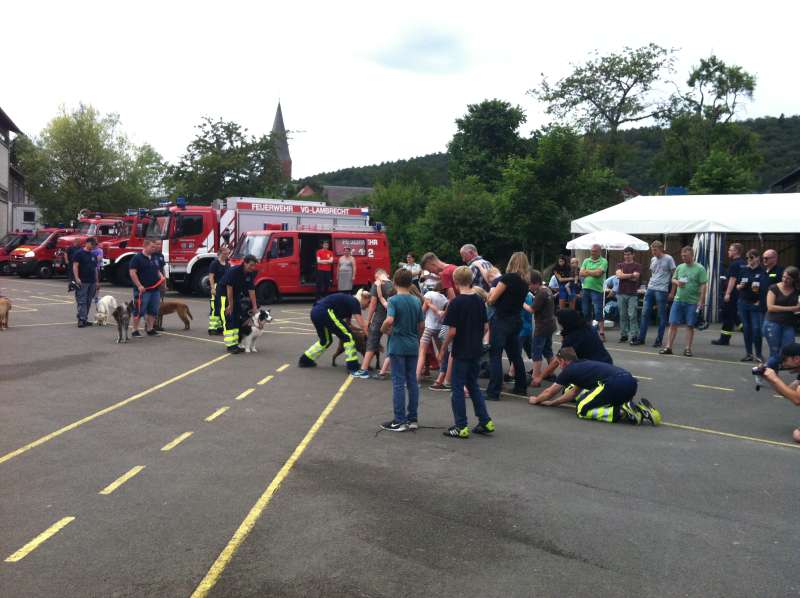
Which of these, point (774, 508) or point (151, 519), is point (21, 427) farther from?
point (774, 508)

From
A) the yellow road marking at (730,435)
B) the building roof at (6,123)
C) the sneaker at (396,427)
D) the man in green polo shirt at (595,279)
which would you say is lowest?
the yellow road marking at (730,435)

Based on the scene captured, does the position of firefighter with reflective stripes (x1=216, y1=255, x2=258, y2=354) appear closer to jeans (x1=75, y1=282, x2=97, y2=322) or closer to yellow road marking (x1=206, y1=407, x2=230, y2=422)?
yellow road marking (x1=206, y1=407, x2=230, y2=422)

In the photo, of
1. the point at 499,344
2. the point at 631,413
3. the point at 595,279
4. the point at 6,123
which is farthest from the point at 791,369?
the point at 6,123

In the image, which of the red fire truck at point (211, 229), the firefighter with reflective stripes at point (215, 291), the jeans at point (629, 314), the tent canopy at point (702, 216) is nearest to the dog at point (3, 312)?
the firefighter with reflective stripes at point (215, 291)

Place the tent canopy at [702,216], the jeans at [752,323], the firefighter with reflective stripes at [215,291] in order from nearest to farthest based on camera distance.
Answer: the jeans at [752,323]
the firefighter with reflective stripes at [215,291]
the tent canopy at [702,216]

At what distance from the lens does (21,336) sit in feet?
46.5

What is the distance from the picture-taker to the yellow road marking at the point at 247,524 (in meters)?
3.97

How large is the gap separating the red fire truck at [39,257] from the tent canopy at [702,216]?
2469 centimetres

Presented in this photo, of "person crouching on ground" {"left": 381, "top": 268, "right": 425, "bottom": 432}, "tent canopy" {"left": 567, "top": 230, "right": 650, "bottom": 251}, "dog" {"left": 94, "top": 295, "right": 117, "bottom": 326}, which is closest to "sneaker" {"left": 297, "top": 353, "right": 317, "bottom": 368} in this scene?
"person crouching on ground" {"left": 381, "top": 268, "right": 425, "bottom": 432}

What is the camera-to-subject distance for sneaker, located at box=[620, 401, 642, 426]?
808cm

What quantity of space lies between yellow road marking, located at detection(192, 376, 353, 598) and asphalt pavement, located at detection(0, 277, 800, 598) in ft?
0.06

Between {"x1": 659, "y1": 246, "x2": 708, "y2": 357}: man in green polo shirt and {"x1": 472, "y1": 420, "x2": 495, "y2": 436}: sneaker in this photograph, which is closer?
{"x1": 472, "y1": 420, "x2": 495, "y2": 436}: sneaker

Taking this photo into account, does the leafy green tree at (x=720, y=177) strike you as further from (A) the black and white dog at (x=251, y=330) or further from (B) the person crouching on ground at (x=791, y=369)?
(B) the person crouching on ground at (x=791, y=369)

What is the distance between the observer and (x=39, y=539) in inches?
178
